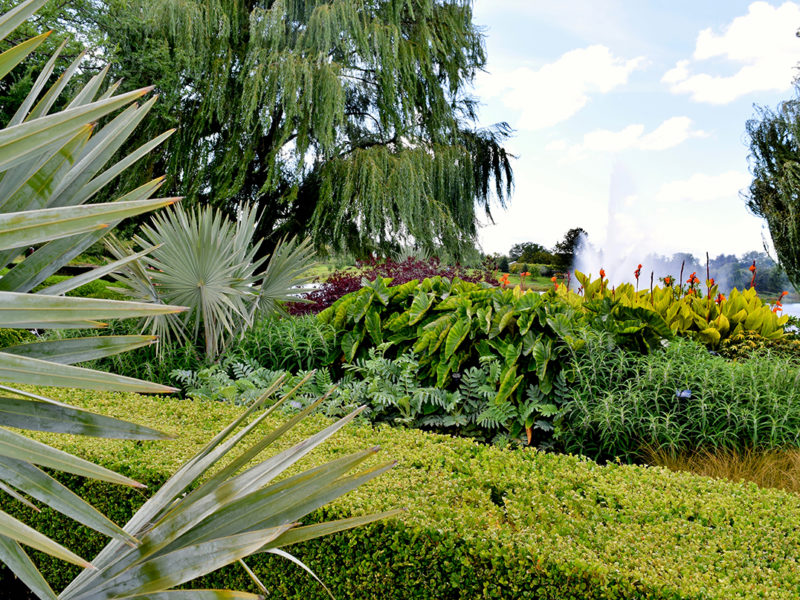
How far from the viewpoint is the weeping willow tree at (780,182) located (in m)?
20.0

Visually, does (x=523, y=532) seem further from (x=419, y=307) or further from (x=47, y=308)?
(x=419, y=307)

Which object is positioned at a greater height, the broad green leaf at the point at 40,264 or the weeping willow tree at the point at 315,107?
the weeping willow tree at the point at 315,107

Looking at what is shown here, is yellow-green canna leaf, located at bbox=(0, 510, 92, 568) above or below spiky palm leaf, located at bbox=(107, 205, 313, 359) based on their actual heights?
below

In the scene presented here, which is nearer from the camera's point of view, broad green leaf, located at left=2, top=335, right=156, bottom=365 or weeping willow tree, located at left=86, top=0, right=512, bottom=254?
broad green leaf, located at left=2, top=335, right=156, bottom=365

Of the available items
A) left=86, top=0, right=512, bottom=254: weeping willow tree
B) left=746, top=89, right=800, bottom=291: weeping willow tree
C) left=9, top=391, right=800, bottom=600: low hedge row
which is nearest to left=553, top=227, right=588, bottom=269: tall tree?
left=86, top=0, right=512, bottom=254: weeping willow tree

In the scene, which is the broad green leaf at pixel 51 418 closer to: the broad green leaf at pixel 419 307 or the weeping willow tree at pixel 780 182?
the broad green leaf at pixel 419 307

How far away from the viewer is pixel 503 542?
1.99m

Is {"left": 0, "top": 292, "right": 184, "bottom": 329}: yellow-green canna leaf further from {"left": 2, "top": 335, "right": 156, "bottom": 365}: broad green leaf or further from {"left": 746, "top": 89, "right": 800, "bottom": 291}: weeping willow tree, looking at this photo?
{"left": 746, "top": 89, "right": 800, "bottom": 291}: weeping willow tree

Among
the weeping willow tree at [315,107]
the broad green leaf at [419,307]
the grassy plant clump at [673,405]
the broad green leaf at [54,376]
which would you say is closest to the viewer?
the broad green leaf at [54,376]

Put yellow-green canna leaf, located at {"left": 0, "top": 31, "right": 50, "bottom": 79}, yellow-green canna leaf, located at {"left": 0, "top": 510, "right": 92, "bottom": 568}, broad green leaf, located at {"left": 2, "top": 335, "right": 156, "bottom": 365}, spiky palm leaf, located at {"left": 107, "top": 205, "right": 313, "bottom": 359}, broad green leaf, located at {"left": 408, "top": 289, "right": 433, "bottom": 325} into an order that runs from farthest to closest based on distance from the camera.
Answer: spiky palm leaf, located at {"left": 107, "top": 205, "right": 313, "bottom": 359}, broad green leaf, located at {"left": 408, "top": 289, "right": 433, "bottom": 325}, broad green leaf, located at {"left": 2, "top": 335, "right": 156, "bottom": 365}, yellow-green canna leaf, located at {"left": 0, "top": 31, "right": 50, "bottom": 79}, yellow-green canna leaf, located at {"left": 0, "top": 510, "right": 92, "bottom": 568}

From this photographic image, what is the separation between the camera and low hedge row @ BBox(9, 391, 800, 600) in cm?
190

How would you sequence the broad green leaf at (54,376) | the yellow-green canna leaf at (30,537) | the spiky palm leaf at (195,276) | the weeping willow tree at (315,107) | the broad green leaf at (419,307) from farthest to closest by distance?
the weeping willow tree at (315,107) < the spiky palm leaf at (195,276) < the broad green leaf at (419,307) < the broad green leaf at (54,376) < the yellow-green canna leaf at (30,537)

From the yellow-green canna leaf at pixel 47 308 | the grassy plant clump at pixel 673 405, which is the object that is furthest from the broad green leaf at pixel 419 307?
the yellow-green canna leaf at pixel 47 308

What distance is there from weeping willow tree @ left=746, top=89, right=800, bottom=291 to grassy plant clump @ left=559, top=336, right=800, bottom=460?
1905cm
